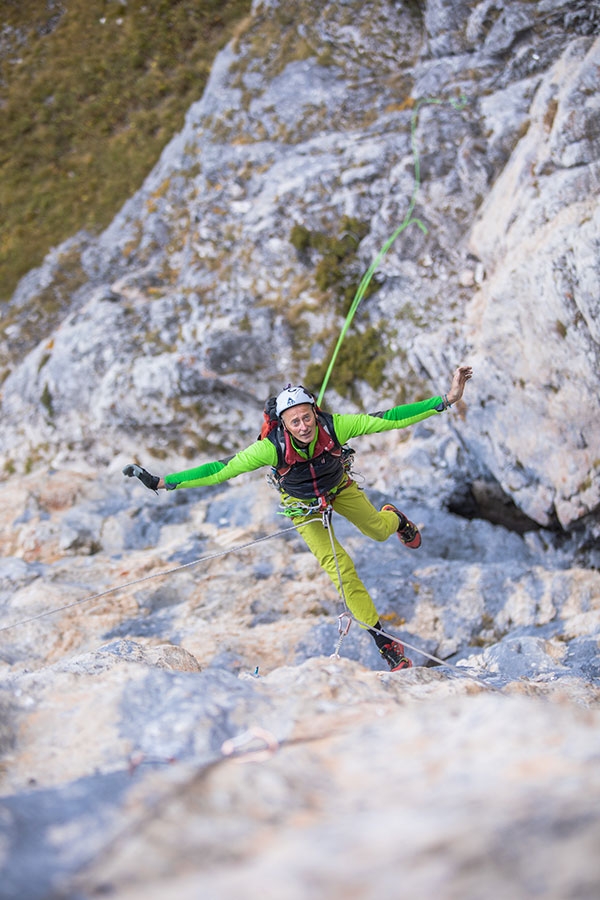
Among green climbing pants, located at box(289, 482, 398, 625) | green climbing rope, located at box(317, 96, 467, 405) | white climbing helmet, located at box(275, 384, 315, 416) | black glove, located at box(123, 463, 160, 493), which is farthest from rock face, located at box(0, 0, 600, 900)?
white climbing helmet, located at box(275, 384, 315, 416)

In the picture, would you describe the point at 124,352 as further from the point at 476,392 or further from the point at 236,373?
the point at 476,392

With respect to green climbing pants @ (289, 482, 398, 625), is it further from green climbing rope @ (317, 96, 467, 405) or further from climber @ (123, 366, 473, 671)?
green climbing rope @ (317, 96, 467, 405)

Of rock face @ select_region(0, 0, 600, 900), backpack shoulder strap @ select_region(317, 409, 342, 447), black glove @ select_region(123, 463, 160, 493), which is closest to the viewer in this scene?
rock face @ select_region(0, 0, 600, 900)

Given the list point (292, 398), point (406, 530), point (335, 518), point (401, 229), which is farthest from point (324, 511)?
point (401, 229)

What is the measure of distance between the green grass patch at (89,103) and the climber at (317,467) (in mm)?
13972

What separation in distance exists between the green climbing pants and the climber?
1 centimetres

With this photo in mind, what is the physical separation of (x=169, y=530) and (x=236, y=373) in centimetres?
438

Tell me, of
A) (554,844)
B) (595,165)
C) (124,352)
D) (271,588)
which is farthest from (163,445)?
(554,844)

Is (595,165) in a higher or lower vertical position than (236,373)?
higher

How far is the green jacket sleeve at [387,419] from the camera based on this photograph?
809 cm

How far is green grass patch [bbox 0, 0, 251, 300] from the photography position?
19547mm

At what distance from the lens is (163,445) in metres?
15.8

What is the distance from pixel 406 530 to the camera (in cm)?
1028

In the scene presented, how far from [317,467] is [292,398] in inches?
45.2
